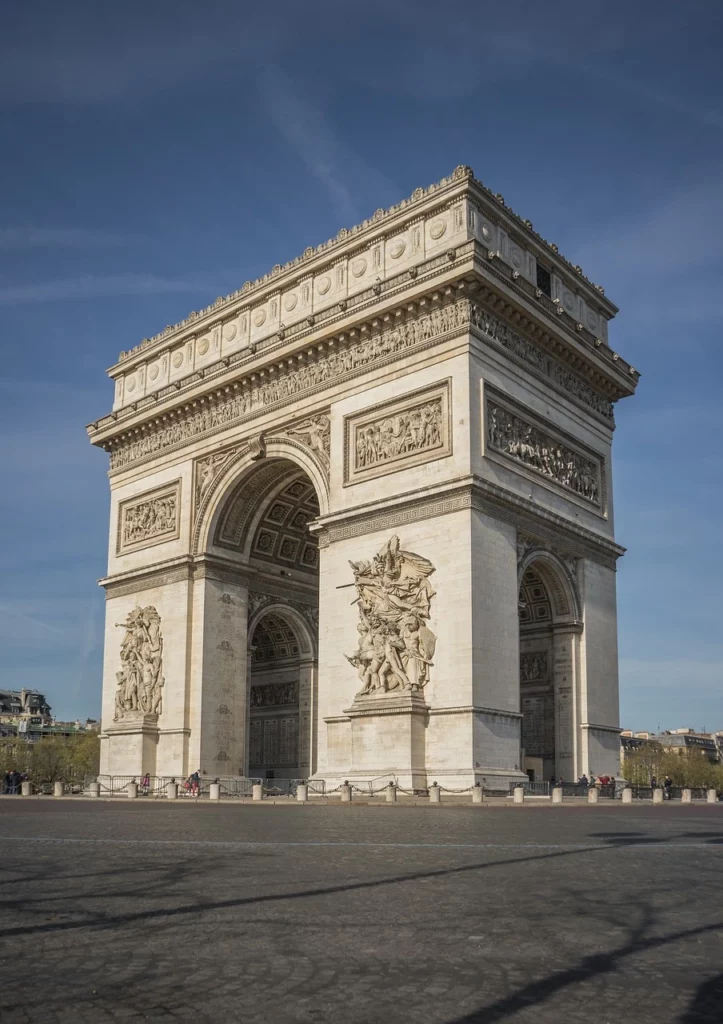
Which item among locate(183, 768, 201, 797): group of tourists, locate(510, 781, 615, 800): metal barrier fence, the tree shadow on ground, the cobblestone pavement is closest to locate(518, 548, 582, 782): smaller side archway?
locate(510, 781, 615, 800): metal barrier fence

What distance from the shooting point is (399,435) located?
1088 inches

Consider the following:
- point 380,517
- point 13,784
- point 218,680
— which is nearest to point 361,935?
point 380,517

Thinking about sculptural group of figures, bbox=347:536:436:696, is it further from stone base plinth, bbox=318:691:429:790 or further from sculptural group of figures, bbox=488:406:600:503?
sculptural group of figures, bbox=488:406:600:503

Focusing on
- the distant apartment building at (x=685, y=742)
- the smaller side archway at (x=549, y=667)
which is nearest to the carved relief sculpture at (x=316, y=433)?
the smaller side archway at (x=549, y=667)

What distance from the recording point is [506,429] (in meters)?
27.5

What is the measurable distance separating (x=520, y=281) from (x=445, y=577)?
8.32 m

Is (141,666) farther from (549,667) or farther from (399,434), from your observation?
(549,667)

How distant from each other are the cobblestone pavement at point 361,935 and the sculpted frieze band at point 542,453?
18.4 meters

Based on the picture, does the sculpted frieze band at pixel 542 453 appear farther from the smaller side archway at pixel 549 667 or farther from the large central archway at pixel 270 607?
the large central archway at pixel 270 607

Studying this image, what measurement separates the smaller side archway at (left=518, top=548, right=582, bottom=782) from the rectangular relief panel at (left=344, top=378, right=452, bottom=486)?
432 centimetres

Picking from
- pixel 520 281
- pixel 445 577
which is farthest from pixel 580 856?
pixel 520 281

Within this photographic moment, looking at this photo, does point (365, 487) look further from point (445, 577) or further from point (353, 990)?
point (353, 990)

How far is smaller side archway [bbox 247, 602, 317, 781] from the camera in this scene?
117ft

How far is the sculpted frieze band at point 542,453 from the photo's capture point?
89.0ft
